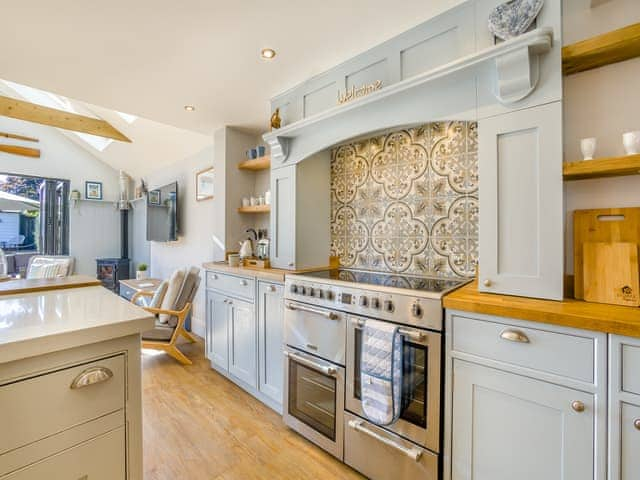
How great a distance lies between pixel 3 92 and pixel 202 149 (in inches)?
153

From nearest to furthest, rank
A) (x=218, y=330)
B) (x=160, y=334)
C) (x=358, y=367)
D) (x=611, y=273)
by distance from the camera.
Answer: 1. (x=611, y=273)
2. (x=358, y=367)
3. (x=218, y=330)
4. (x=160, y=334)

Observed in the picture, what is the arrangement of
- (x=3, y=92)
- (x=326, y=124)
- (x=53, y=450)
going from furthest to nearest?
(x=3, y=92)
(x=326, y=124)
(x=53, y=450)

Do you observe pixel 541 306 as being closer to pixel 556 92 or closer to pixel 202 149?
pixel 556 92

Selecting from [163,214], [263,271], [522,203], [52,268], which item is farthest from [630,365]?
[52,268]

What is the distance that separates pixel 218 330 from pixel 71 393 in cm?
201

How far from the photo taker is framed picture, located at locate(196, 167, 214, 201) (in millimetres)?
3998

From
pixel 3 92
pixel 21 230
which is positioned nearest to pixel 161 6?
pixel 3 92

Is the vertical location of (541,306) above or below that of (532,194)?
below

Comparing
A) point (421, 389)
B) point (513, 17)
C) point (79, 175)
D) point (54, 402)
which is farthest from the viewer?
point (79, 175)

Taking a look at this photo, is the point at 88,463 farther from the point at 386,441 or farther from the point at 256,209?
the point at 256,209

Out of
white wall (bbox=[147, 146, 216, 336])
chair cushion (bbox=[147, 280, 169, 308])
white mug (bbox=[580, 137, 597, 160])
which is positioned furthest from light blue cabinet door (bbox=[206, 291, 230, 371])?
white mug (bbox=[580, 137, 597, 160])

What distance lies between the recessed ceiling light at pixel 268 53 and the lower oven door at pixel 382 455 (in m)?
2.30

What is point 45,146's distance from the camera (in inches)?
224

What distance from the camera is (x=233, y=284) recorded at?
2.67 meters
